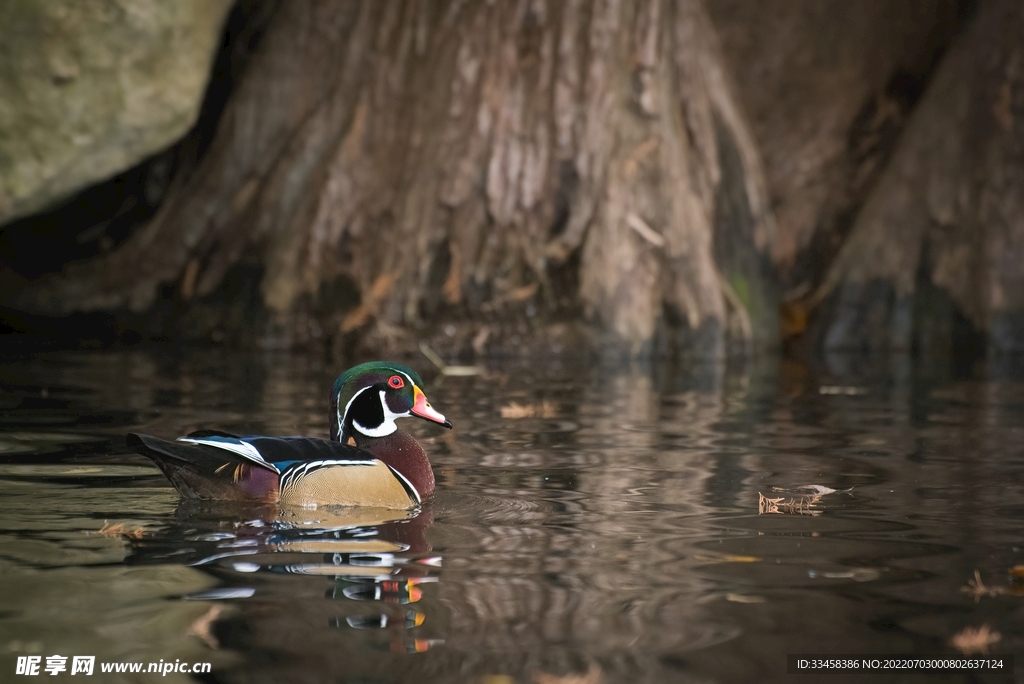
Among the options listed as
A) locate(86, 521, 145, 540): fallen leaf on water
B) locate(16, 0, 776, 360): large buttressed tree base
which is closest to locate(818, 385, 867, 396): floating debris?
locate(16, 0, 776, 360): large buttressed tree base

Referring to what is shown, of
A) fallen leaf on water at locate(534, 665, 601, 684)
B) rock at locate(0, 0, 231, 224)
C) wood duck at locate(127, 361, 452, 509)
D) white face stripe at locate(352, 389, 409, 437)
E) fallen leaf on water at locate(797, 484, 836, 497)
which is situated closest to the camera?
fallen leaf on water at locate(534, 665, 601, 684)

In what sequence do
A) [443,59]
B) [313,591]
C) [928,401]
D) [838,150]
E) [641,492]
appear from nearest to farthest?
[313,591] < [641,492] < [928,401] < [443,59] < [838,150]

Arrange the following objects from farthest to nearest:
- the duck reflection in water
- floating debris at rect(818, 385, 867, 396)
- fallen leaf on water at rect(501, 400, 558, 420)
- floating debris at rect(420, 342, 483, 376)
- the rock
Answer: the rock < floating debris at rect(420, 342, 483, 376) < floating debris at rect(818, 385, 867, 396) < fallen leaf on water at rect(501, 400, 558, 420) < the duck reflection in water

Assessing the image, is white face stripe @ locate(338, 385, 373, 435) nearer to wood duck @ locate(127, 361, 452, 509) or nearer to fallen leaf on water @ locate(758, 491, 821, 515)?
wood duck @ locate(127, 361, 452, 509)

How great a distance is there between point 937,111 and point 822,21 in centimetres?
261

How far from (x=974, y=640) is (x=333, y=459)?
2.35 m

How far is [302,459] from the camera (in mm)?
5004

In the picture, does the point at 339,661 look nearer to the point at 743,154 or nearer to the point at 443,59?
the point at 443,59

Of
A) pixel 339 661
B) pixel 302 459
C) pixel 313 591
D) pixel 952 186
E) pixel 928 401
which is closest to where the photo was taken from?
pixel 339 661

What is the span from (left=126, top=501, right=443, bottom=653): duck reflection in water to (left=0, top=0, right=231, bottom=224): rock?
8.73 metres

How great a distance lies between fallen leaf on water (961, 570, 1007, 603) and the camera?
4.11 m

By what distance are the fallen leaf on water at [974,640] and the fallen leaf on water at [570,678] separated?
0.97m

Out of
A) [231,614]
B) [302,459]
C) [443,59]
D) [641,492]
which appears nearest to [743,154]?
[443,59]

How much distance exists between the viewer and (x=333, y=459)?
5.06m
